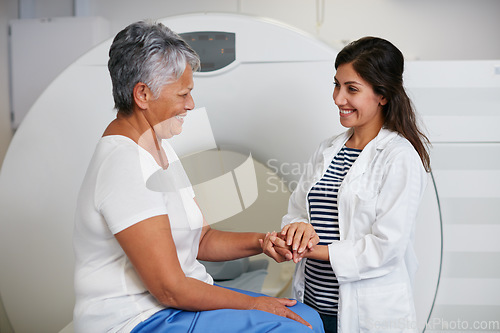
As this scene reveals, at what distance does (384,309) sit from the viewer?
1.13m

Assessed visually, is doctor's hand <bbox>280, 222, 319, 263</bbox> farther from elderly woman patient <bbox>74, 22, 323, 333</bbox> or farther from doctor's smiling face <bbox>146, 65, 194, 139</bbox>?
doctor's smiling face <bbox>146, 65, 194, 139</bbox>

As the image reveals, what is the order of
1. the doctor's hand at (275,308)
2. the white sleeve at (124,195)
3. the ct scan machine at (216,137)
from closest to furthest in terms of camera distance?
the white sleeve at (124,195) → the doctor's hand at (275,308) → the ct scan machine at (216,137)

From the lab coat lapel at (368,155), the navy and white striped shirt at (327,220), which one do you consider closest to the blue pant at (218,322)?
the navy and white striped shirt at (327,220)

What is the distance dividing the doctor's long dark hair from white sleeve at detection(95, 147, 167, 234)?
1.95 feet

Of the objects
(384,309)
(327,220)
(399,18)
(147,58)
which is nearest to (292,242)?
(327,220)

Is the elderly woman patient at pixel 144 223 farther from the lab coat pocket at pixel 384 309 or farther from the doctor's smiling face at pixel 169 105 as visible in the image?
the lab coat pocket at pixel 384 309

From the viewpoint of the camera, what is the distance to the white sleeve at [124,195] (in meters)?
0.84

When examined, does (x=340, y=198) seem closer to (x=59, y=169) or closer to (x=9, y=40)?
(x=59, y=169)

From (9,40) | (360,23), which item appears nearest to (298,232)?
(360,23)

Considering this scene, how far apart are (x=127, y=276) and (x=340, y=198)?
518mm

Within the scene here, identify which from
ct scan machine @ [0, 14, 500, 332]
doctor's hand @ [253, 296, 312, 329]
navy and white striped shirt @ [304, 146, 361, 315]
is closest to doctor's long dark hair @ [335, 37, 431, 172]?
navy and white striped shirt @ [304, 146, 361, 315]

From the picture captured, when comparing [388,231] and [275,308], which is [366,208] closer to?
[388,231]

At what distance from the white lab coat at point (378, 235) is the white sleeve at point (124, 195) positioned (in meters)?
0.47

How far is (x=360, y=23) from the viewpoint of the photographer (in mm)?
2676
